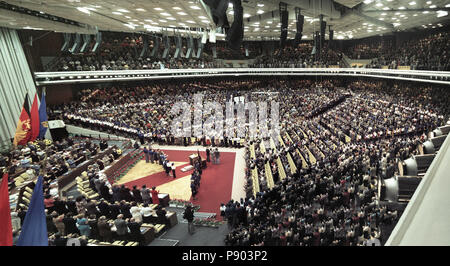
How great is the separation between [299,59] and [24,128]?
3853cm

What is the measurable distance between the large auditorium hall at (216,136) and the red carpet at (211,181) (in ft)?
0.38

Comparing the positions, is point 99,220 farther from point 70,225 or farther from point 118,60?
point 118,60

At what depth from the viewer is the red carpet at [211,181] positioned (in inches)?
500

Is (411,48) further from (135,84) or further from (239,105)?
(135,84)

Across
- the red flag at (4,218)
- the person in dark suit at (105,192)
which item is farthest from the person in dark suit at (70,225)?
the red flag at (4,218)

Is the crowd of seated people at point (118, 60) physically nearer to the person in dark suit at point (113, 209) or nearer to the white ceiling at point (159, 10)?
the white ceiling at point (159, 10)

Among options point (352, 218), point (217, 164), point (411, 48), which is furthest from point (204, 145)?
point (411, 48)

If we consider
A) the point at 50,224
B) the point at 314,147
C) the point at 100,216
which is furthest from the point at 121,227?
the point at 314,147

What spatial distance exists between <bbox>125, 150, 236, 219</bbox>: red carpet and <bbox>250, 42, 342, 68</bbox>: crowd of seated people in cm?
2453

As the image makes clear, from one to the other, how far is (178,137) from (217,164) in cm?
593

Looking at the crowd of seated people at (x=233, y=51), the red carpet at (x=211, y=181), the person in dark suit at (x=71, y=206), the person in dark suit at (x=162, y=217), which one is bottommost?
the red carpet at (x=211, y=181)

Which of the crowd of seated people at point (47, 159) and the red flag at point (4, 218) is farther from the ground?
the red flag at point (4, 218)

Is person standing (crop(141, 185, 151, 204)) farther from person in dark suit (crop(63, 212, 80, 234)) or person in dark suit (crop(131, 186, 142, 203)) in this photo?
person in dark suit (crop(63, 212, 80, 234))

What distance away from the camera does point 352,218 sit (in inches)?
349
